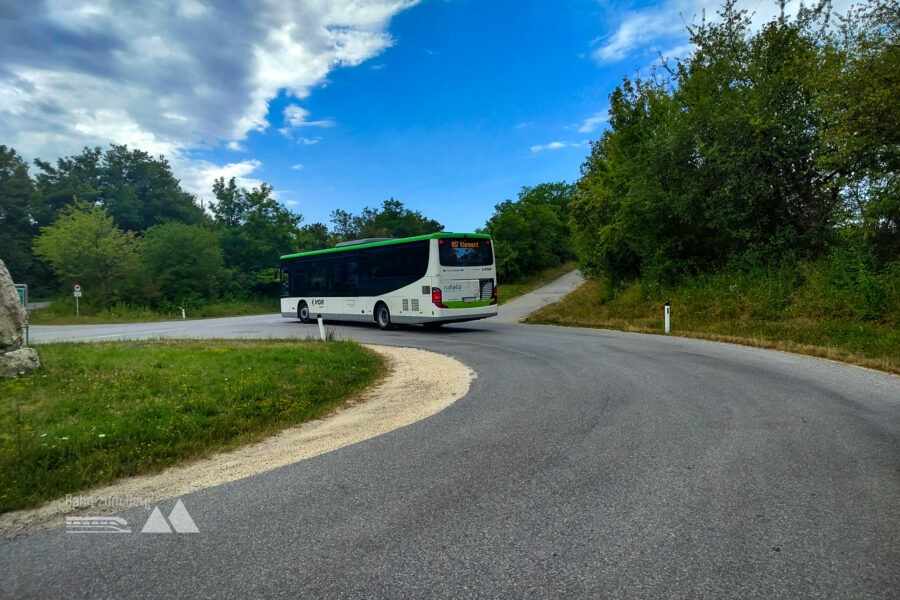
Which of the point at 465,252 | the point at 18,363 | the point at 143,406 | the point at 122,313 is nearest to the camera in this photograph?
the point at 143,406

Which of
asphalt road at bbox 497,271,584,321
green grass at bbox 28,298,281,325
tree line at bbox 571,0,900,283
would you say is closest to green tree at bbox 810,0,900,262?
tree line at bbox 571,0,900,283

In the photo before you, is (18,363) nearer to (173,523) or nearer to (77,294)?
(173,523)

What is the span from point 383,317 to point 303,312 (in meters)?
5.76

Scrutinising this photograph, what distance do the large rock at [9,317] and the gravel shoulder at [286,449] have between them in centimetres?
518

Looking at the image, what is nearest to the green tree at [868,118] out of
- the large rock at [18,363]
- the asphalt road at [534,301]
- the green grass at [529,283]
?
the asphalt road at [534,301]

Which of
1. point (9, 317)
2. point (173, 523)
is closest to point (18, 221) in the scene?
point (9, 317)

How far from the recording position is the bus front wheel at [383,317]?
59.5 ft

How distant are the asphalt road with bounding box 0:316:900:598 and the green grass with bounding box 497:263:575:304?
30.0 metres

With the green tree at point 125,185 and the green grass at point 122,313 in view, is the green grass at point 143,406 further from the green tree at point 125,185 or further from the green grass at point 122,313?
the green tree at point 125,185

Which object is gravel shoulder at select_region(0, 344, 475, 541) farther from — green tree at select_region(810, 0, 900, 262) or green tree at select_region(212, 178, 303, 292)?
green tree at select_region(212, 178, 303, 292)

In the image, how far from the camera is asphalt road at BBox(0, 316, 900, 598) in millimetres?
2508

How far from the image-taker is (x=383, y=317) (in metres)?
18.3

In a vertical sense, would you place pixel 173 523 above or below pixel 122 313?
below

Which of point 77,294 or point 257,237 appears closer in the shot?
point 77,294
